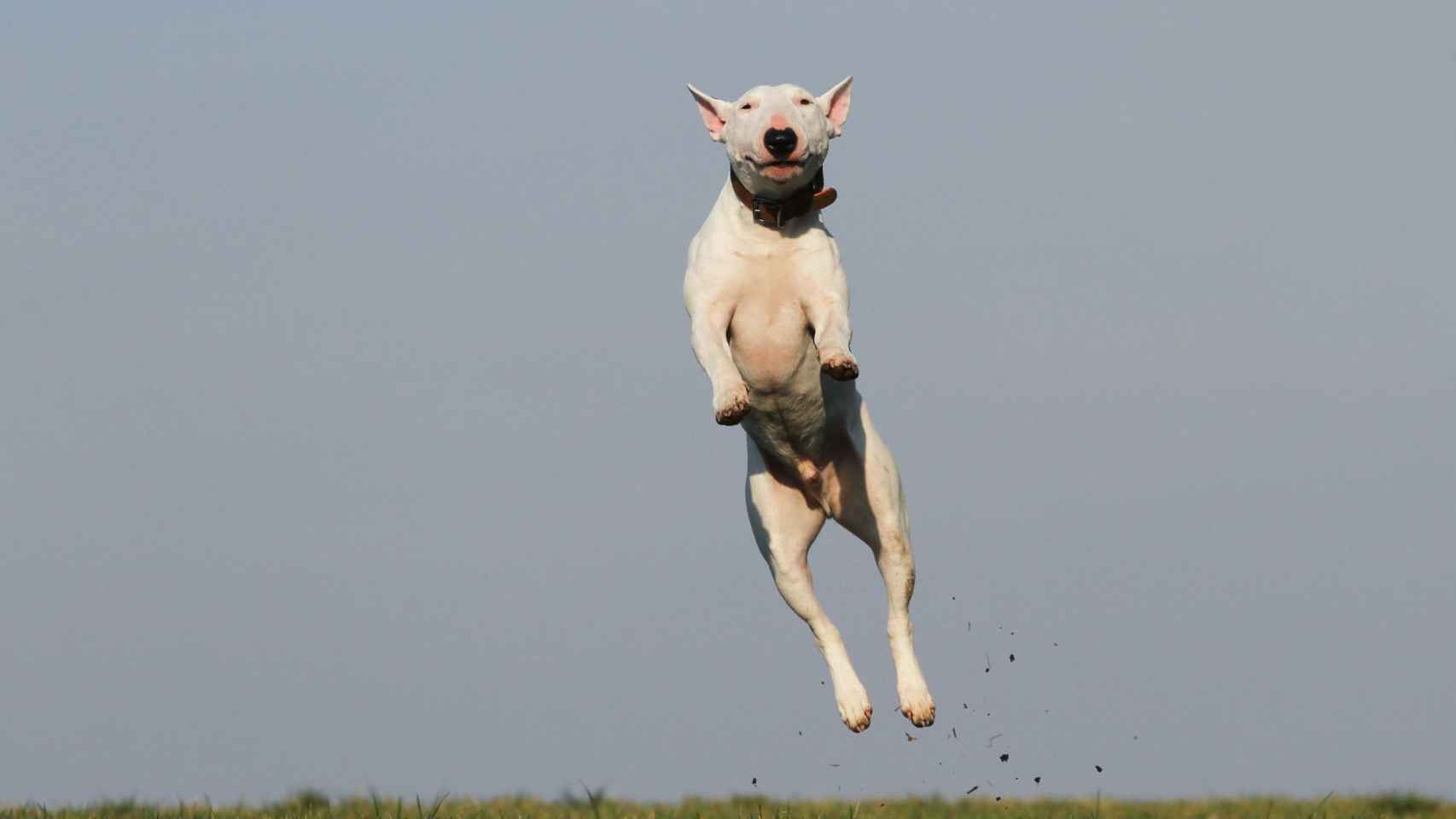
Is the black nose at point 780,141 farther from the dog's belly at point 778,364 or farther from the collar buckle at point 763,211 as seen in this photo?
the dog's belly at point 778,364

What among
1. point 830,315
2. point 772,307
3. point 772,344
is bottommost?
point 772,344

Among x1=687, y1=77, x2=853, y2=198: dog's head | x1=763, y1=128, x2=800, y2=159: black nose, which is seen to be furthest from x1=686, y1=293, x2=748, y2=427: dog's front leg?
x1=763, y1=128, x2=800, y2=159: black nose

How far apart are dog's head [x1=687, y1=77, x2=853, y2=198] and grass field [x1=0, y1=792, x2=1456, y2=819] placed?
385cm

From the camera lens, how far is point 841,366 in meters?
12.3

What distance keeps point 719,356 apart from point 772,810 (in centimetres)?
279

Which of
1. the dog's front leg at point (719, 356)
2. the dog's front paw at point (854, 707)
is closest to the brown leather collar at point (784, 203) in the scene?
the dog's front leg at point (719, 356)

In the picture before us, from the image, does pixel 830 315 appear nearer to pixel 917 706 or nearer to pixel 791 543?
pixel 791 543

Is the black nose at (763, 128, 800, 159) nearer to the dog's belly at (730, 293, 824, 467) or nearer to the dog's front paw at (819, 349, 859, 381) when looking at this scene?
the dog's belly at (730, 293, 824, 467)

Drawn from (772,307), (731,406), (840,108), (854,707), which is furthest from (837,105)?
(854,707)

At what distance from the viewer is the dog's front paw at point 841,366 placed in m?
12.3

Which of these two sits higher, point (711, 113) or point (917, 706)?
point (711, 113)

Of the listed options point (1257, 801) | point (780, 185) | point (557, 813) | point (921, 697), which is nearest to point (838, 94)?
point (780, 185)

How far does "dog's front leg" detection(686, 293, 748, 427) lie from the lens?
39.9ft

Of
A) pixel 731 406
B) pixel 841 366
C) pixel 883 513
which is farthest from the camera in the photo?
pixel 883 513
